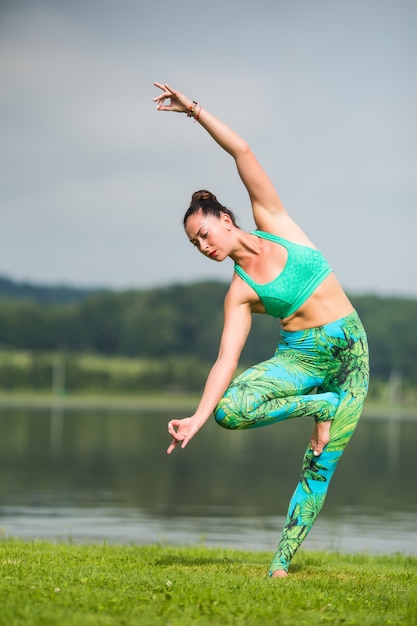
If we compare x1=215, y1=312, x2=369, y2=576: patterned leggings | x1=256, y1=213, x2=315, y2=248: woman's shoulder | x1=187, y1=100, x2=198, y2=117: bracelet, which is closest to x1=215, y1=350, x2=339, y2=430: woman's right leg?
x1=215, y1=312, x2=369, y2=576: patterned leggings

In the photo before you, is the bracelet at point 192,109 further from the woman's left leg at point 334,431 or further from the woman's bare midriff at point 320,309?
the woman's left leg at point 334,431

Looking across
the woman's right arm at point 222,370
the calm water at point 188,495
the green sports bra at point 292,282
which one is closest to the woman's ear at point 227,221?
the green sports bra at point 292,282

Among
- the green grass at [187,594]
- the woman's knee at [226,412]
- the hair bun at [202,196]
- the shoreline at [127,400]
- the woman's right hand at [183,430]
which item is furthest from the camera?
the shoreline at [127,400]

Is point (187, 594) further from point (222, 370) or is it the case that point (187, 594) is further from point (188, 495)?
point (188, 495)

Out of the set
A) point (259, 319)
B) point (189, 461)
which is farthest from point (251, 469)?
point (259, 319)

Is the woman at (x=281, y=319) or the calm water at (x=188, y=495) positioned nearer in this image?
the woman at (x=281, y=319)

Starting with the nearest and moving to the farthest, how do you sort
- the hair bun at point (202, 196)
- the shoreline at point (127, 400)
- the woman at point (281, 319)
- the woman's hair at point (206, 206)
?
the woman at point (281, 319), the woman's hair at point (206, 206), the hair bun at point (202, 196), the shoreline at point (127, 400)

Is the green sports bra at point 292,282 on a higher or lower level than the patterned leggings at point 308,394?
higher

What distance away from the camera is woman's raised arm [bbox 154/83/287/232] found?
6.90 m

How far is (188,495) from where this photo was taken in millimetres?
21625

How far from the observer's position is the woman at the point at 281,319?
6.83 meters

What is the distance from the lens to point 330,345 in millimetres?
7000

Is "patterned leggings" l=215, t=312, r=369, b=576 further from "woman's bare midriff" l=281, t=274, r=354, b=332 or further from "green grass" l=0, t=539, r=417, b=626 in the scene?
"green grass" l=0, t=539, r=417, b=626

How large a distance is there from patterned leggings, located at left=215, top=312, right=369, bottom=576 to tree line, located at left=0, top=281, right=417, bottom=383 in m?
149
